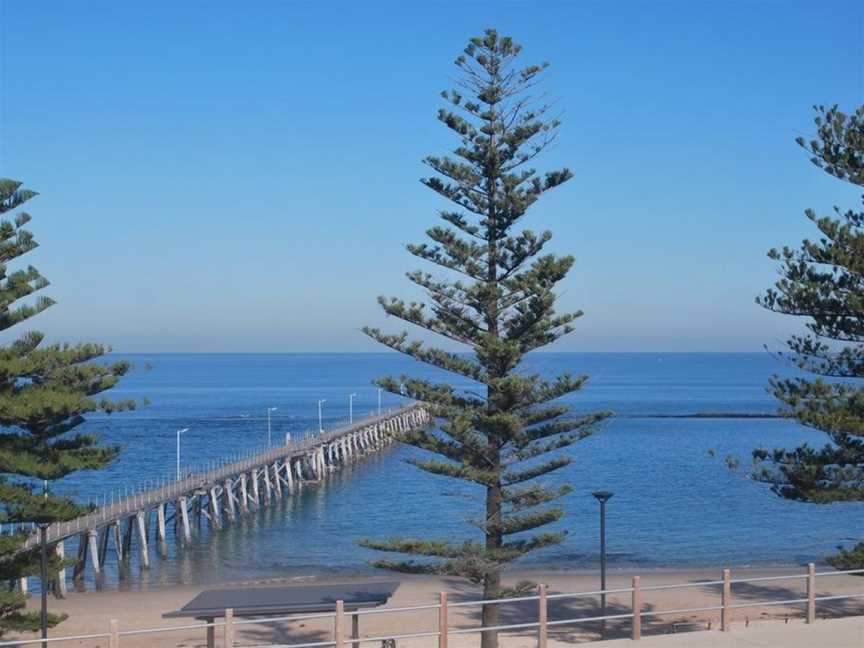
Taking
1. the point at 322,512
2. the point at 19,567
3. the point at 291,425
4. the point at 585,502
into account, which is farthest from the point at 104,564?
the point at 291,425

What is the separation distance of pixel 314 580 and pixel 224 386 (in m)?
144

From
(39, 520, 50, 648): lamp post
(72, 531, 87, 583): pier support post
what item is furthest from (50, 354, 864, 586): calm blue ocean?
(39, 520, 50, 648): lamp post

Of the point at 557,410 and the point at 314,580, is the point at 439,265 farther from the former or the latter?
the point at 314,580

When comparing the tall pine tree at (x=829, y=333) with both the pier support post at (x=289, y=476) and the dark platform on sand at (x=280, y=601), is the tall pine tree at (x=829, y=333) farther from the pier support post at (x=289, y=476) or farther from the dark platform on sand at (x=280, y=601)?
the pier support post at (x=289, y=476)

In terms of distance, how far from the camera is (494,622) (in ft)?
55.4

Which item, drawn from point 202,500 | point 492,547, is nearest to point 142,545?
point 202,500

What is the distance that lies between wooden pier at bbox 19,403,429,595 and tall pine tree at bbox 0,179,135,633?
5.21 ft

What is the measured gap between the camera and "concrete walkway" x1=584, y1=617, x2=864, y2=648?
11.5 metres

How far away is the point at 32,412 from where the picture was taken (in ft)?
53.9

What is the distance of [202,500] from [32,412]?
30.9m

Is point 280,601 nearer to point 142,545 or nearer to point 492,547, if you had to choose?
point 492,547

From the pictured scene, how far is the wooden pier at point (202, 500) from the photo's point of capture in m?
31.5

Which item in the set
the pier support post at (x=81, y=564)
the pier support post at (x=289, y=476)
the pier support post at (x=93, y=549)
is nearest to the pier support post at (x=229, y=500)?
the pier support post at (x=289, y=476)

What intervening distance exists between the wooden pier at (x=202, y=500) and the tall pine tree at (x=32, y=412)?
1589mm
